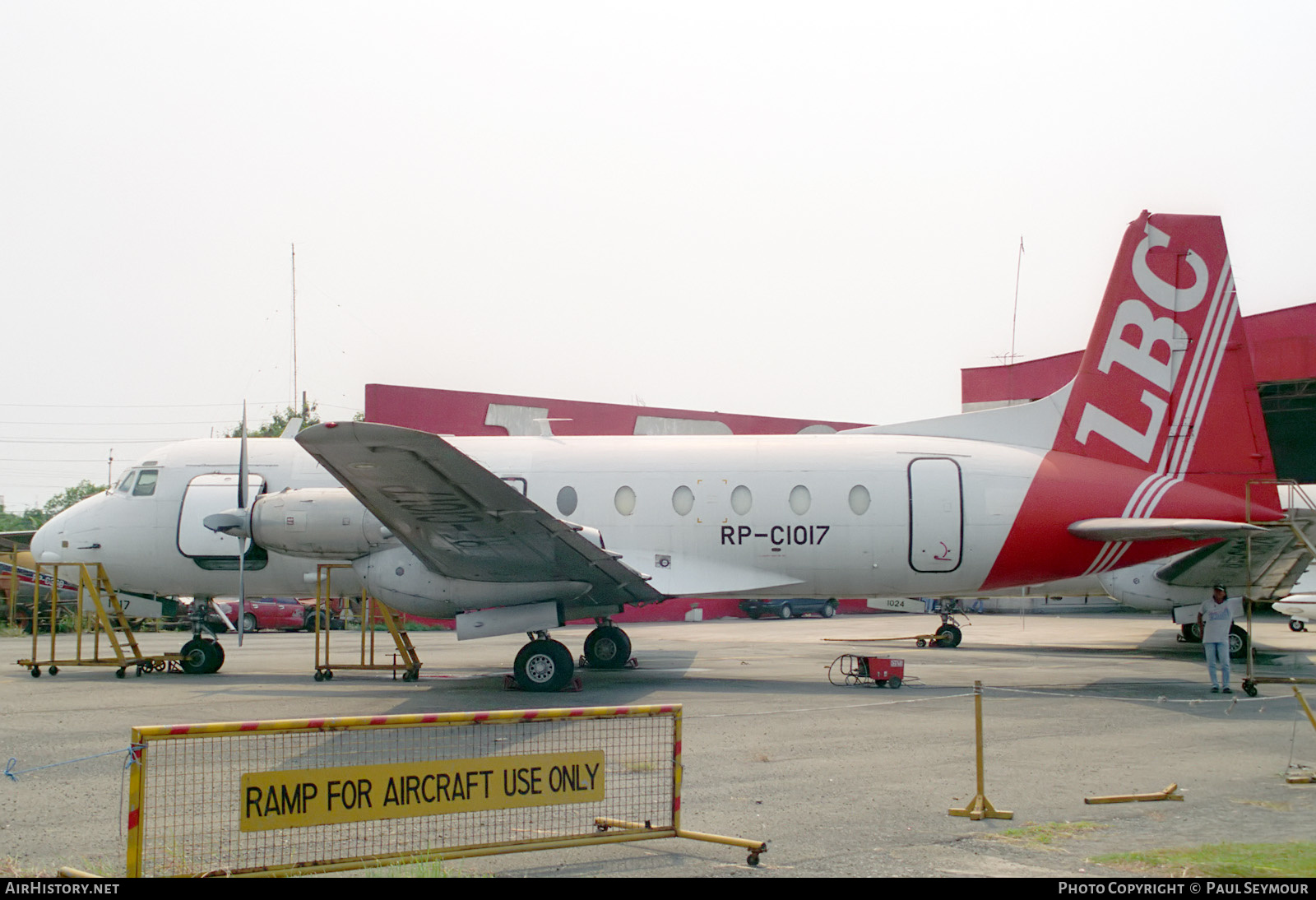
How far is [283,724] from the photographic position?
19.6 ft

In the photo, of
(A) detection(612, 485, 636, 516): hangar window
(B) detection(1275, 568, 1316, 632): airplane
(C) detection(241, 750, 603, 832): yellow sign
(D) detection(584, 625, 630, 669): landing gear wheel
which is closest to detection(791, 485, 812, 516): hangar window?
(A) detection(612, 485, 636, 516): hangar window

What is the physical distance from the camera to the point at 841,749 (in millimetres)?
A: 10469

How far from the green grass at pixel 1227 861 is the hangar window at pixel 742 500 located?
10172 millimetres

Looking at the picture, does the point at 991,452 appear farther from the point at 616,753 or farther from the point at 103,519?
the point at 103,519

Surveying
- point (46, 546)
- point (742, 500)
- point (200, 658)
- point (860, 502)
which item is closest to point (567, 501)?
point (742, 500)

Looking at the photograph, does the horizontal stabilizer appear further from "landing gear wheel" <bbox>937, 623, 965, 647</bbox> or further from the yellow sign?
the yellow sign

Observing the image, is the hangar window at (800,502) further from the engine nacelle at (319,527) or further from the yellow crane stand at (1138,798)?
the yellow crane stand at (1138,798)

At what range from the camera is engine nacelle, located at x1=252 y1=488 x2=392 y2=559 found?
48.4 ft

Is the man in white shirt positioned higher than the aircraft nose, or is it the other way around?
the aircraft nose

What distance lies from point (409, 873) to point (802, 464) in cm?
1174

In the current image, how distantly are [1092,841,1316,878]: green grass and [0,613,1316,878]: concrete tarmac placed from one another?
0.64 feet

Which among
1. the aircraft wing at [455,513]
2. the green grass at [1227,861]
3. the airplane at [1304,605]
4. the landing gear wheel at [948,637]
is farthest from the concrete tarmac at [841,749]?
the airplane at [1304,605]

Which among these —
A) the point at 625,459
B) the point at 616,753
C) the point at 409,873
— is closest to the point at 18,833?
the point at 409,873

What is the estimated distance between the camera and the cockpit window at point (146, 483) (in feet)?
58.3
